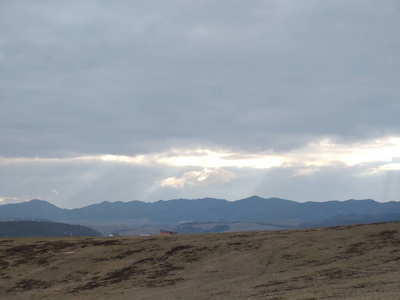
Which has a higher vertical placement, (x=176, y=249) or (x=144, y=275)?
(x=176, y=249)

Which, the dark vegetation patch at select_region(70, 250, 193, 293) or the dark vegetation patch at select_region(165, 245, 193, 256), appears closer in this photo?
the dark vegetation patch at select_region(70, 250, 193, 293)

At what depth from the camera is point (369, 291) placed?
141ft

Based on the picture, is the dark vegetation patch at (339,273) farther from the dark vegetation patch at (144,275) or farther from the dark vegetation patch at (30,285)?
the dark vegetation patch at (30,285)

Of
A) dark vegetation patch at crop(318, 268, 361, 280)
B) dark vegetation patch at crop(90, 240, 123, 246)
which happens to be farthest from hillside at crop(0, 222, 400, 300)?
dark vegetation patch at crop(90, 240, 123, 246)

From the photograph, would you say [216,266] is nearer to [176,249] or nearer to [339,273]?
[176,249]

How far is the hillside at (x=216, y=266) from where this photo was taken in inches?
2036

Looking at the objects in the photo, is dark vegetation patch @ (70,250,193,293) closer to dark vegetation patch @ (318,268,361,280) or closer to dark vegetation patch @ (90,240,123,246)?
dark vegetation patch @ (90,240,123,246)

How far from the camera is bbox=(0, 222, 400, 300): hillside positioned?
51.7 meters

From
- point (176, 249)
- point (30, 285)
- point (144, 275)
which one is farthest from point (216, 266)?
point (30, 285)

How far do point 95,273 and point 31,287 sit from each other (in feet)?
31.9

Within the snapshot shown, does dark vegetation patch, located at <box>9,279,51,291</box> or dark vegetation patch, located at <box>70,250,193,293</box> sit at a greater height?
dark vegetation patch, located at <box>70,250,193,293</box>

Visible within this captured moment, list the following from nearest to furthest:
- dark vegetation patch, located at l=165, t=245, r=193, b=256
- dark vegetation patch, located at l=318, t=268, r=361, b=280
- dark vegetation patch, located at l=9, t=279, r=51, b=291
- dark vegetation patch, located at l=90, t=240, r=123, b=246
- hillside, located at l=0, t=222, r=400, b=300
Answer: hillside, located at l=0, t=222, r=400, b=300 < dark vegetation patch, located at l=318, t=268, r=361, b=280 < dark vegetation patch, located at l=9, t=279, r=51, b=291 < dark vegetation patch, located at l=165, t=245, r=193, b=256 < dark vegetation patch, located at l=90, t=240, r=123, b=246

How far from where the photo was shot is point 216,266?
72.2 meters

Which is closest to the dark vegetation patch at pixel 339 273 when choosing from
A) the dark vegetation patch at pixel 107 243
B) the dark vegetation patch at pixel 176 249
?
the dark vegetation patch at pixel 176 249
